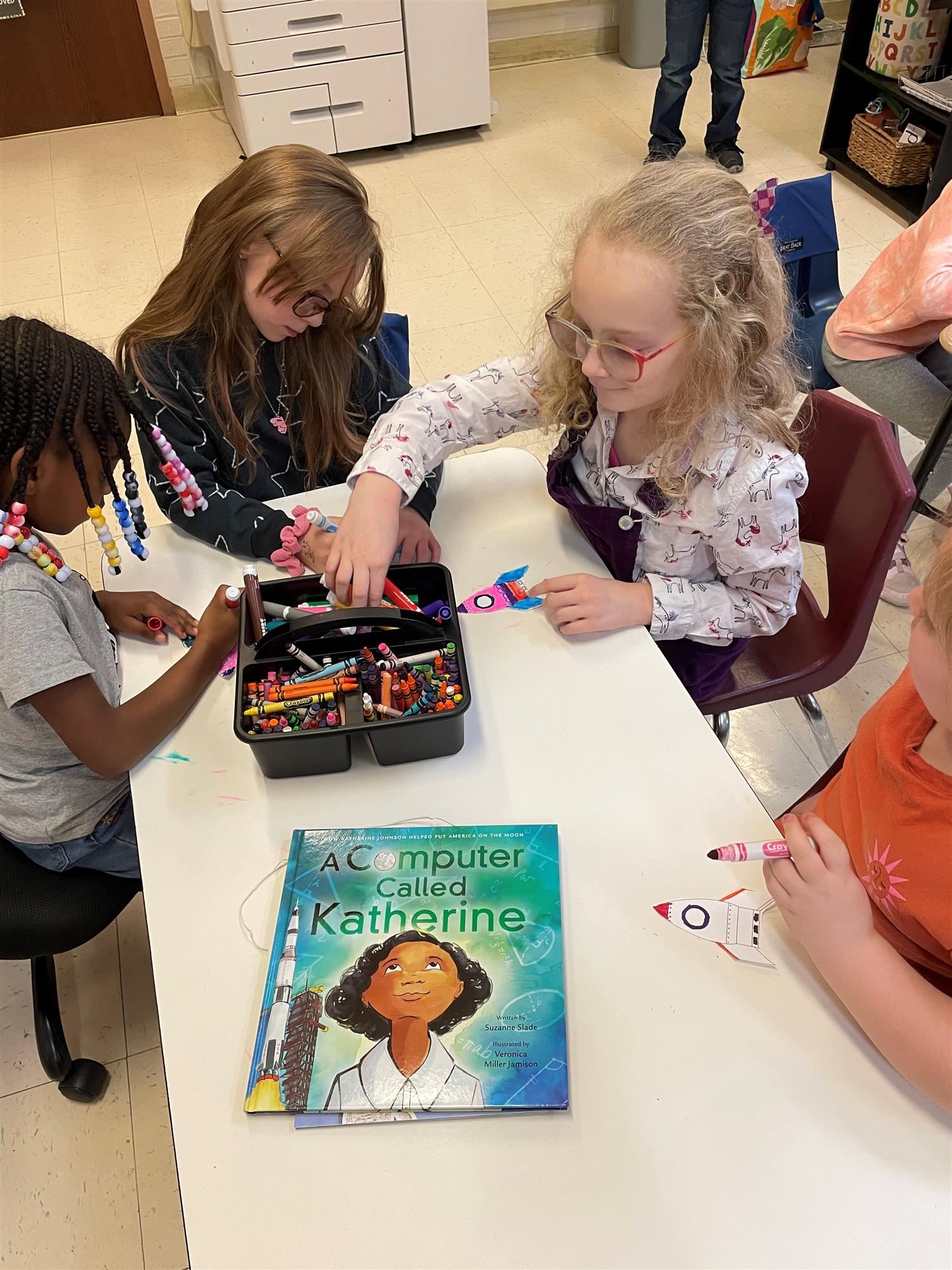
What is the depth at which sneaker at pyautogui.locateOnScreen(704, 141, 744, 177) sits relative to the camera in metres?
3.49

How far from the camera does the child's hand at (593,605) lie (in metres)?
1.02

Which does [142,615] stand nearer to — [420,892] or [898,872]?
[420,892]

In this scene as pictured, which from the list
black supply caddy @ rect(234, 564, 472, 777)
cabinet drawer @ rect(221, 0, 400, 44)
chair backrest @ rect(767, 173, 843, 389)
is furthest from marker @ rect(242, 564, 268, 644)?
cabinet drawer @ rect(221, 0, 400, 44)

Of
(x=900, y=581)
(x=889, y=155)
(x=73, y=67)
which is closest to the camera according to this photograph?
(x=900, y=581)

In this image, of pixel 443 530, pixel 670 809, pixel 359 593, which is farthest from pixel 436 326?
pixel 670 809

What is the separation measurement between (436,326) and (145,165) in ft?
5.95

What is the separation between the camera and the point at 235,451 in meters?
1.34

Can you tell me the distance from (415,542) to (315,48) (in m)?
3.00

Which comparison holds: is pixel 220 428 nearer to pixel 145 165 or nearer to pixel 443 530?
pixel 443 530

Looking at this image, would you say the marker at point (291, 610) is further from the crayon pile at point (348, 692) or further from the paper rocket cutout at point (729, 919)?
the paper rocket cutout at point (729, 919)

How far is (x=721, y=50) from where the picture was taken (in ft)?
11.0

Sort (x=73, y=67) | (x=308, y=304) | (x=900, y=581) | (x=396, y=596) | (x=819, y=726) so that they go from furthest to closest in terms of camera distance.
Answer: (x=73, y=67), (x=900, y=581), (x=819, y=726), (x=308, y=304), (x=396, y=596)

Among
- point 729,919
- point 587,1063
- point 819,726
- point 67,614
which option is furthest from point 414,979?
point 819,726

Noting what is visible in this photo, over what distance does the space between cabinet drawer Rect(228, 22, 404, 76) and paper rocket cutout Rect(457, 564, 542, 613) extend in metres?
3.05
